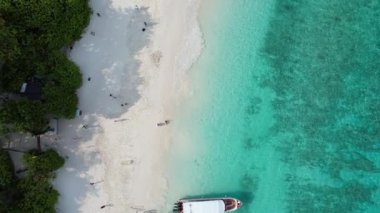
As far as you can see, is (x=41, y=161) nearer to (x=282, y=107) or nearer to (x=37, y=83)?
(x=37, y=83)

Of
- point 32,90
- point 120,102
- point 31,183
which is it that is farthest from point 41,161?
point 120,102

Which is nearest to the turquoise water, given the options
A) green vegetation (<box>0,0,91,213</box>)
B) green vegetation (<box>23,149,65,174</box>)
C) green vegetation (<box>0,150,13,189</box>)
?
green vegetation (<box>23,149,65,174</box>)

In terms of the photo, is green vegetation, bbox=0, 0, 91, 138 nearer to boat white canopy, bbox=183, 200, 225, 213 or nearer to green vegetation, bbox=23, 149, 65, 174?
green vegetation, bbox=23, 149, 65, 174

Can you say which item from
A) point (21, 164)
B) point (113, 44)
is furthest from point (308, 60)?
point (21, 164)

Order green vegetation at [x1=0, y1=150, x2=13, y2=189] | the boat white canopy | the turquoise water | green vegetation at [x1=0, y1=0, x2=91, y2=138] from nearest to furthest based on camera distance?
green vegetation at [x1=0, y1=0, x2=91, y2=138], green vegetation at [x1=0, y1=150, x2=13, y2=189], the boat white canopy, the turquoise water

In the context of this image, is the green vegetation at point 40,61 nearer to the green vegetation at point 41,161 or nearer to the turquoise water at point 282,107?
the green vegetation at point 41,161
